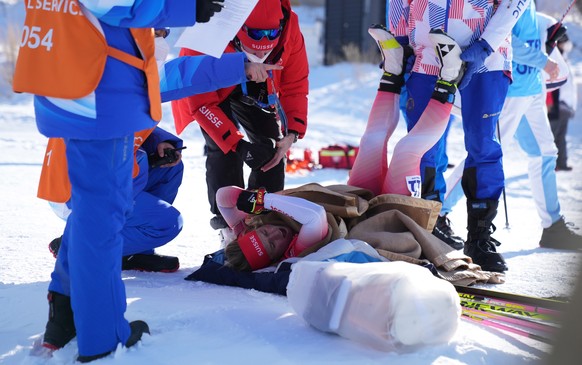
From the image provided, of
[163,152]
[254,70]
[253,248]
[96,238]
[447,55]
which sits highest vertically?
[447,55]

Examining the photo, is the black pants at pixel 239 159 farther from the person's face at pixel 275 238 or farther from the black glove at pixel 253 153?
the person's face at pixel 275 238

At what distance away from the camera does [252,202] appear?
3180mm

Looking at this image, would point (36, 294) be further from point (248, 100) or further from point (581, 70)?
point (581, 70)

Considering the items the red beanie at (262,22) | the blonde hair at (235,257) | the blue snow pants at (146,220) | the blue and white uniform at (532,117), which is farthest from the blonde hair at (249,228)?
the blue and white uniform at (532,117)

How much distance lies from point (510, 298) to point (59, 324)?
1866mm

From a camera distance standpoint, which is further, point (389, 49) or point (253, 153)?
point (389, 49)

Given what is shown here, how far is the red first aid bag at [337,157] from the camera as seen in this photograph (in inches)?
307

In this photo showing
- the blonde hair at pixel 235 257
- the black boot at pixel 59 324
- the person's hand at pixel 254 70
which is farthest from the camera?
the blonde hair at pixel 235 257

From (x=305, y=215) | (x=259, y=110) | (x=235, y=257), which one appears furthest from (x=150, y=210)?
(x=259, y=110)

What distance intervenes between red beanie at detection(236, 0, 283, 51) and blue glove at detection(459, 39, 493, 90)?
40.9 inches

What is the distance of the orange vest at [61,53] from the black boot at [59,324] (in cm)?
73

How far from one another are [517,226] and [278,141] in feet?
7.81

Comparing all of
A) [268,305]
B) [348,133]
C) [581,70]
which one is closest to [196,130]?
[348,133]

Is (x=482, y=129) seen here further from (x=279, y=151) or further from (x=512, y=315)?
(x=512, y=315)
